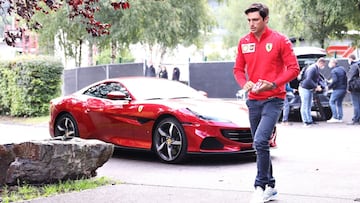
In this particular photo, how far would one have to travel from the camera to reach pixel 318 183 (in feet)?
→ 22.4

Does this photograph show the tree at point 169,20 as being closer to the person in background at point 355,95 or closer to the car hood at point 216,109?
the person in background at point 355,95

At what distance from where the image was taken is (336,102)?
1534 cm

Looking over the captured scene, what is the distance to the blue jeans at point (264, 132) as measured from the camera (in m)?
5.57

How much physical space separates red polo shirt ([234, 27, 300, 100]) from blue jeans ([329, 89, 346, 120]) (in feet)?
32.2

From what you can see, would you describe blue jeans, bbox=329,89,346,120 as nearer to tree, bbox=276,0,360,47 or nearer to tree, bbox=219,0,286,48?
tree, bbox=276,0,360,47

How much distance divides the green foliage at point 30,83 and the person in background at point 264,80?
13441 mm

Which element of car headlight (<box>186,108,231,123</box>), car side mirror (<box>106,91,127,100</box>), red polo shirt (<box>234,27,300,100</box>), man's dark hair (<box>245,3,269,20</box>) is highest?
man's dark hair (<box>245,3,269,20</box>)

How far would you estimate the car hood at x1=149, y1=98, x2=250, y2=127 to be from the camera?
8500 millimetres

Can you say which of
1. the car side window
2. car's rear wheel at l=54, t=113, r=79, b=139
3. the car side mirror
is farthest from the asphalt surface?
car's rear wheel at l=54, t=113, r=79, b=139

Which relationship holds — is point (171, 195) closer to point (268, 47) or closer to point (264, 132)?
point (264, 132)

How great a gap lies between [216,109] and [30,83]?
10.9m

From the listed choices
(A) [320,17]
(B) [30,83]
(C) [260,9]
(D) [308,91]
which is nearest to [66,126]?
(C) [260,9]

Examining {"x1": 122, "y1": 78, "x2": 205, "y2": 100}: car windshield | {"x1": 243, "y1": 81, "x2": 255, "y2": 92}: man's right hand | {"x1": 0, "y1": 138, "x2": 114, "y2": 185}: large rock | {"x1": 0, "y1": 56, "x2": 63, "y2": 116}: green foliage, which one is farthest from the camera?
{"x1": 0, "y1": 56, "x2": 63, "y2": 116}: green foliage

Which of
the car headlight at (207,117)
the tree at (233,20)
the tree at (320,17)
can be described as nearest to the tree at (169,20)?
the tree at (320,17)
